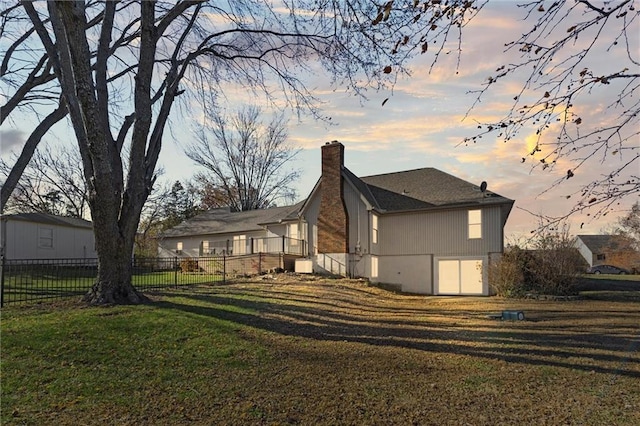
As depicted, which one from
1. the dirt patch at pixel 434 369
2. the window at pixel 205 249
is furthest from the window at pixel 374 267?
the window at pixel 205 249

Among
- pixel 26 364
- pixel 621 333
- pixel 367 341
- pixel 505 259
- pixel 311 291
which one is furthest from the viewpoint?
pixel 505 259

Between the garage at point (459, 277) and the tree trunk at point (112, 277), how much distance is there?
51.6 ft

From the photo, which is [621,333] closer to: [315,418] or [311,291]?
[315,418]

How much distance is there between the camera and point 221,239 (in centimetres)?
3108

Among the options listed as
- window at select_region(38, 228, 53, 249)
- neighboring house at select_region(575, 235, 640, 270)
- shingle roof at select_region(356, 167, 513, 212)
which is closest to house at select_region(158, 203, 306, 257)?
shingle roof at select_region(356, 167, 513, 212)

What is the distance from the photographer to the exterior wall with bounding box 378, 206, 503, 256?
20.6 m

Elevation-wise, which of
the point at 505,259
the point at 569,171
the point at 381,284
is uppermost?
the point at 569,171

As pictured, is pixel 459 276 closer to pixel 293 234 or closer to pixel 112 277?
pixel 293 234

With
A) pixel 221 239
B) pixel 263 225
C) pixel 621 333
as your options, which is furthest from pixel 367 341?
pixel 221 239

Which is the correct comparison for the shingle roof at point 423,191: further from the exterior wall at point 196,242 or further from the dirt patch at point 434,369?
the dirt patch at point 434,369

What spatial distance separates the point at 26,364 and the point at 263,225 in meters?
22.7

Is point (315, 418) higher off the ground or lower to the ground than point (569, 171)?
lower

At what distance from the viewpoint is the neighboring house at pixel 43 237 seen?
24.2m

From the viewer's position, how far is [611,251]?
49.0 metres
